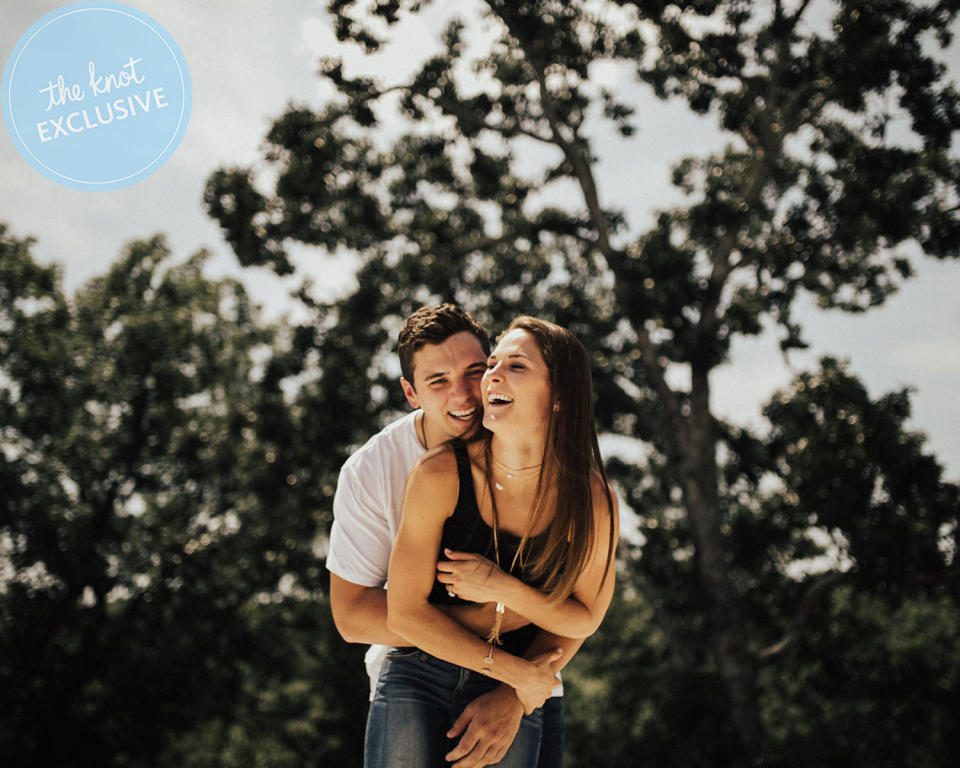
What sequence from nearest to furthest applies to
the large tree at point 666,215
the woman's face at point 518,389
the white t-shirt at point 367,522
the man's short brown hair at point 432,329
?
the woman's face at point 518,389
the white t-shirt at point 367,522
the man's short brown hair at point 432,329
the large tree at point 666,215

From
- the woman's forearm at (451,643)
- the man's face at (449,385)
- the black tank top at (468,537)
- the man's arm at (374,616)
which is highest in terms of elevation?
the man's face at (449,385)

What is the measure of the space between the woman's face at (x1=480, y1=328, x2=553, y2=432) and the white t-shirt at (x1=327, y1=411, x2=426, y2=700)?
0.56 meters

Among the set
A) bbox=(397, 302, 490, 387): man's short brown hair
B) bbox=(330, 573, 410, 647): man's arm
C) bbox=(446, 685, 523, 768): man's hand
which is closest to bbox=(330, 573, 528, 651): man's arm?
bbox=(330, 573, 410, 647): man's arm

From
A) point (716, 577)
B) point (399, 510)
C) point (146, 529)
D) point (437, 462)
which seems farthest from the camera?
point (146, 529)

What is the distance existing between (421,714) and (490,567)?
0.60 metres

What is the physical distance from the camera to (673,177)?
14250mm

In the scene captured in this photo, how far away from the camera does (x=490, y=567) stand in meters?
2.52

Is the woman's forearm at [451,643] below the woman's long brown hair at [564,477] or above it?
below

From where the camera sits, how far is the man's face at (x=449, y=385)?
302 cm

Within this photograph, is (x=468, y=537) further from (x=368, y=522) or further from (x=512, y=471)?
(x=368, y=522)

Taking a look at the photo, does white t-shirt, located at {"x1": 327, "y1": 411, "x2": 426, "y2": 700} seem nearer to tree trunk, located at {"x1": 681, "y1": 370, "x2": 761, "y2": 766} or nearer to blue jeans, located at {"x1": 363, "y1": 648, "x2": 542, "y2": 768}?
blue jeans, located at {"x1": 363, "y1": 648, "x2": 542, "y2": 768}

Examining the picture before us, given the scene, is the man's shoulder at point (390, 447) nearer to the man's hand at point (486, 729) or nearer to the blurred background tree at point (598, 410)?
the man's hand at point (486, 729)

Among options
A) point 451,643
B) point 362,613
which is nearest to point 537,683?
point 451,643

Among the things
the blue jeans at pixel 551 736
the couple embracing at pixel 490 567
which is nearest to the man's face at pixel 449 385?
the couple embracing at pixel 490 567
